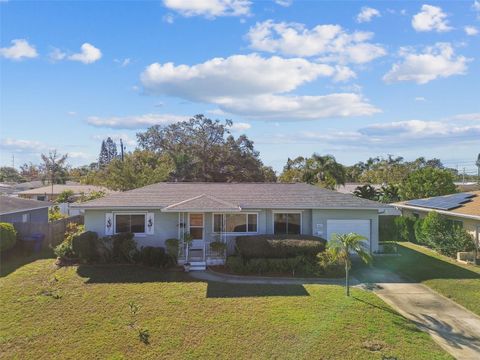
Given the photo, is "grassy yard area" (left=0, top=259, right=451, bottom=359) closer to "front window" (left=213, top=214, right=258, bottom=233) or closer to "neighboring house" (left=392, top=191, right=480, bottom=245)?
"front window" (left=213, top=214, right=258, bottom=233)

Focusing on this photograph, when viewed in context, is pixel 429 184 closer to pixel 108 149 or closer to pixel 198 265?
pixel 198 265

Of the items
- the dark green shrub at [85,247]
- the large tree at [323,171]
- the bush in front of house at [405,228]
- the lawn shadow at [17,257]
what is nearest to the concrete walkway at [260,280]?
the dark green shrub at [85,247]

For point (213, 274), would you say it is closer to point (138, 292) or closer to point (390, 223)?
point (138, 292)

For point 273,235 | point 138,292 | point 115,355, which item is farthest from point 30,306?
point 273,235

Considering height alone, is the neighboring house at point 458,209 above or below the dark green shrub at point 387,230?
above

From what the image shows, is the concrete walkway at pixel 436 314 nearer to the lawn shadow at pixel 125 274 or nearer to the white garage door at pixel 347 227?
the white garage door at pixel 347 227

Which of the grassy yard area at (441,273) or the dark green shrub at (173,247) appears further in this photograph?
the dark green shrub at (173,247)

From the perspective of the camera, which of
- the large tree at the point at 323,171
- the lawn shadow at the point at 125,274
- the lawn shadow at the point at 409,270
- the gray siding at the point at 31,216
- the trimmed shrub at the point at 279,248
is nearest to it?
the lawn shadow at the point at 125,274

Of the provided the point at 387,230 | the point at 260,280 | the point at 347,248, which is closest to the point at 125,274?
the point at 260,280
